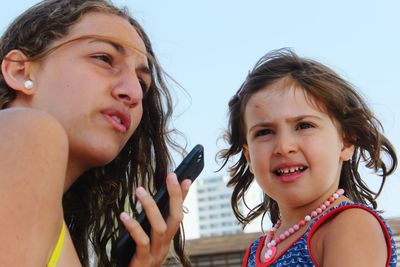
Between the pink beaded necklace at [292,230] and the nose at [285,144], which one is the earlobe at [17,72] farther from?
the pink beaded necklace at [292,230]

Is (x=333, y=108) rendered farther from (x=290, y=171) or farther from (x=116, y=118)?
(x=116, y=118)

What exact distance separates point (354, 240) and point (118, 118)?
3.09 ft

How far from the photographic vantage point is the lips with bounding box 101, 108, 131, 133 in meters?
1.81

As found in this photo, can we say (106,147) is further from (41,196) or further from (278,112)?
(278,112)

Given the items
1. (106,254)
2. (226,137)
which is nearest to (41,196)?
(106,254)

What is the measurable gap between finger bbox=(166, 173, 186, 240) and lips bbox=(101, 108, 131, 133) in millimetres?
241

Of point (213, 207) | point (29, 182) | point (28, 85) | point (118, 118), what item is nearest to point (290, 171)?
point (118, 118)

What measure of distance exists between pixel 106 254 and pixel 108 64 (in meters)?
0.96

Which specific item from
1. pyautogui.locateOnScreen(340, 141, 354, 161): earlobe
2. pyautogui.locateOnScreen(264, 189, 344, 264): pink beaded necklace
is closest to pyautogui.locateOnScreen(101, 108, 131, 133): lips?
pyautogui.locateOnScreen(264, 189, 344, 264): pink beaded necklace

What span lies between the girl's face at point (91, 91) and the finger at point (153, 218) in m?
0.17

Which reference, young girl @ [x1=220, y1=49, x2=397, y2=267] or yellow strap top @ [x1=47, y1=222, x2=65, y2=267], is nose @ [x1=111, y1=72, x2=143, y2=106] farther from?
young girl @ [x1=220, y1=49, x2=397, y2=267]

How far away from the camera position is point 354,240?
1982 millimetres

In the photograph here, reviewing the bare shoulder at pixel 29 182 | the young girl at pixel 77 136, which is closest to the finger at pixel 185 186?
the young girl at pixel 77 136

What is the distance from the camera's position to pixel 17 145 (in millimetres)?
1162
